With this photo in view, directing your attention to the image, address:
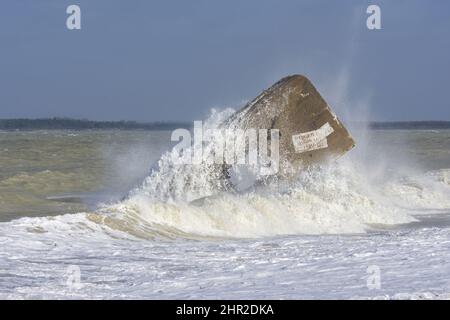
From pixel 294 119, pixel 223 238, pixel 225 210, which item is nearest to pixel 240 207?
pixel 225 210

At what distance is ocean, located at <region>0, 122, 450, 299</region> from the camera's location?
7898 mm

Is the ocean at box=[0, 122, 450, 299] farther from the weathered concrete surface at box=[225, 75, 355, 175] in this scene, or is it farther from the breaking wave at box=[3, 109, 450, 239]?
the weathered concrete surface at box=[225, 75, 355, 175]

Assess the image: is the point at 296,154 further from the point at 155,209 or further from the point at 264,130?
the point at 155,209

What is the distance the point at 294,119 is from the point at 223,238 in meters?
2.85

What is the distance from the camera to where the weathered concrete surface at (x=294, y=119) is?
1418cm

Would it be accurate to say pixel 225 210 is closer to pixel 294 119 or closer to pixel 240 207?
pixel 240 207

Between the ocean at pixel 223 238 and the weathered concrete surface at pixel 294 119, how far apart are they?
2.47ft

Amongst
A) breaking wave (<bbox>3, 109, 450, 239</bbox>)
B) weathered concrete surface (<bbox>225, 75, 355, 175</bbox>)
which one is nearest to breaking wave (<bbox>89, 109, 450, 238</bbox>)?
breaking wave (<bbox>3, 109, 450, 239</bbox>)

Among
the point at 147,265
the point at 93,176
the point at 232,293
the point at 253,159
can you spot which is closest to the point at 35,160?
the point at 93,176

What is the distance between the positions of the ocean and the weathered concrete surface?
75cm

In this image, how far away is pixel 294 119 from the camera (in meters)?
14.2

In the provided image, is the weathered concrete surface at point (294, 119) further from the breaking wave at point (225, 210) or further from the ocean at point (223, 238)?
the ocean at point (223, 238)

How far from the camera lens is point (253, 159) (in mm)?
14281
